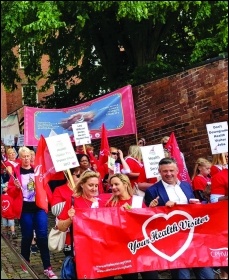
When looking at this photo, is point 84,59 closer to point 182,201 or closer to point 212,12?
point 212,12

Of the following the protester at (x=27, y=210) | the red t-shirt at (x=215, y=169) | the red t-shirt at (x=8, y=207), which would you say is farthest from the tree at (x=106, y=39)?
the red t-shirt at (x=215, y=169)

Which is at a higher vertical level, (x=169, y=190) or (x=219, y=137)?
(x=219, y=137)

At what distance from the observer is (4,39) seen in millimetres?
11141

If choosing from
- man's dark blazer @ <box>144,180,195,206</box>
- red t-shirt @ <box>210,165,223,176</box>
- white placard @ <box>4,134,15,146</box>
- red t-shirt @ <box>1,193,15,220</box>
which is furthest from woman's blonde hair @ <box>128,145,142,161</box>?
white placard @ <box>4,134,15,146</box>

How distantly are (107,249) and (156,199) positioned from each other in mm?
752

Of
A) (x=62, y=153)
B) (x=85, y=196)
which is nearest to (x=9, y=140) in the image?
(x=62, y=153)

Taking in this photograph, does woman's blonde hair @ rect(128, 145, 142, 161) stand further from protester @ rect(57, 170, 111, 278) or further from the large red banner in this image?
the large red banner

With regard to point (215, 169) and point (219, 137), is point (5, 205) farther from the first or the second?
point (219, 137)

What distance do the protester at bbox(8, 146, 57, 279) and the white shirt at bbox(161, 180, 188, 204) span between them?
1934 millimetres

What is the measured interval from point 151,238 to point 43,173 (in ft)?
5.83

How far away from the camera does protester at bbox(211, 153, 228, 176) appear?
224 inches

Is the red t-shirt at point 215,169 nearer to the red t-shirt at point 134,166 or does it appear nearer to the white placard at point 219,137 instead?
the white placard at point 219,137

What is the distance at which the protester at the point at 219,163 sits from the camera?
569cm

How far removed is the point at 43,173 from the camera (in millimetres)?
6051
